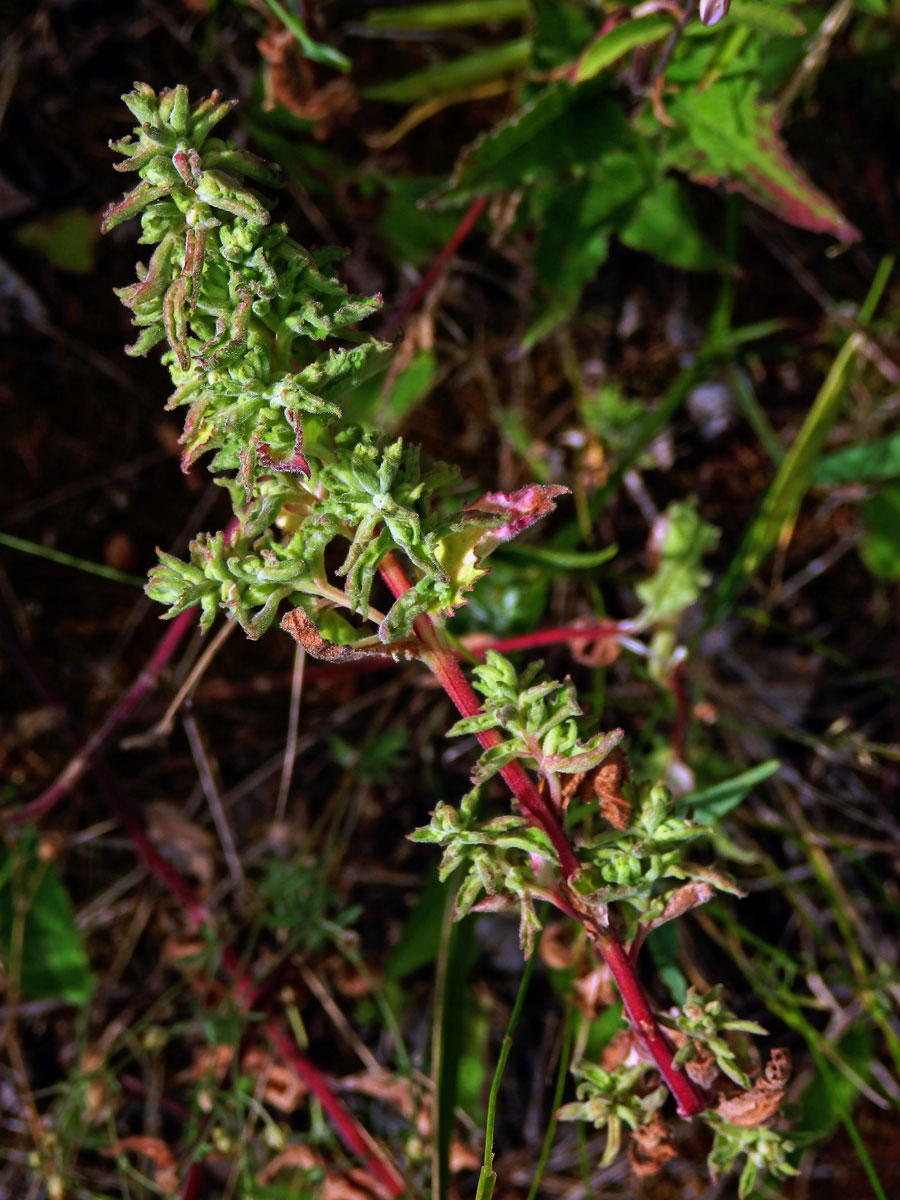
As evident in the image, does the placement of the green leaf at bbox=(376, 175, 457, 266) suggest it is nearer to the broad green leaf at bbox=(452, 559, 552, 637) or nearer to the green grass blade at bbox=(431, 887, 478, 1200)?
the broad green leaf at bbox=(452, 559, 552, 637)

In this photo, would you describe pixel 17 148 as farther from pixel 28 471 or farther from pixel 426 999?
pixel 426 999

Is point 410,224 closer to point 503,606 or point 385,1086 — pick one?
point 503,606

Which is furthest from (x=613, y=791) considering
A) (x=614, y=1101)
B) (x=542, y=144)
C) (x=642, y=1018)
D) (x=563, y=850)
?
(x=542, y=144)

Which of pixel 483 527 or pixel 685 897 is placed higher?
pixel 483 527

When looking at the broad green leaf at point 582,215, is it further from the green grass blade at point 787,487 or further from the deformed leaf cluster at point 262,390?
the deformed leaf cluster at point 262,390

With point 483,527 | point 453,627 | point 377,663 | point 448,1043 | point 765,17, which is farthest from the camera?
point 453,627

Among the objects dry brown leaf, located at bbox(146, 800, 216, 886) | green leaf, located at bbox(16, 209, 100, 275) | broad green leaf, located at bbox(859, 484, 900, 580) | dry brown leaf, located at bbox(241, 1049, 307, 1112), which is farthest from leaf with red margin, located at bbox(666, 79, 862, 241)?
dry brown leaf, located at bbox(241, 1049, 307, 1112)
